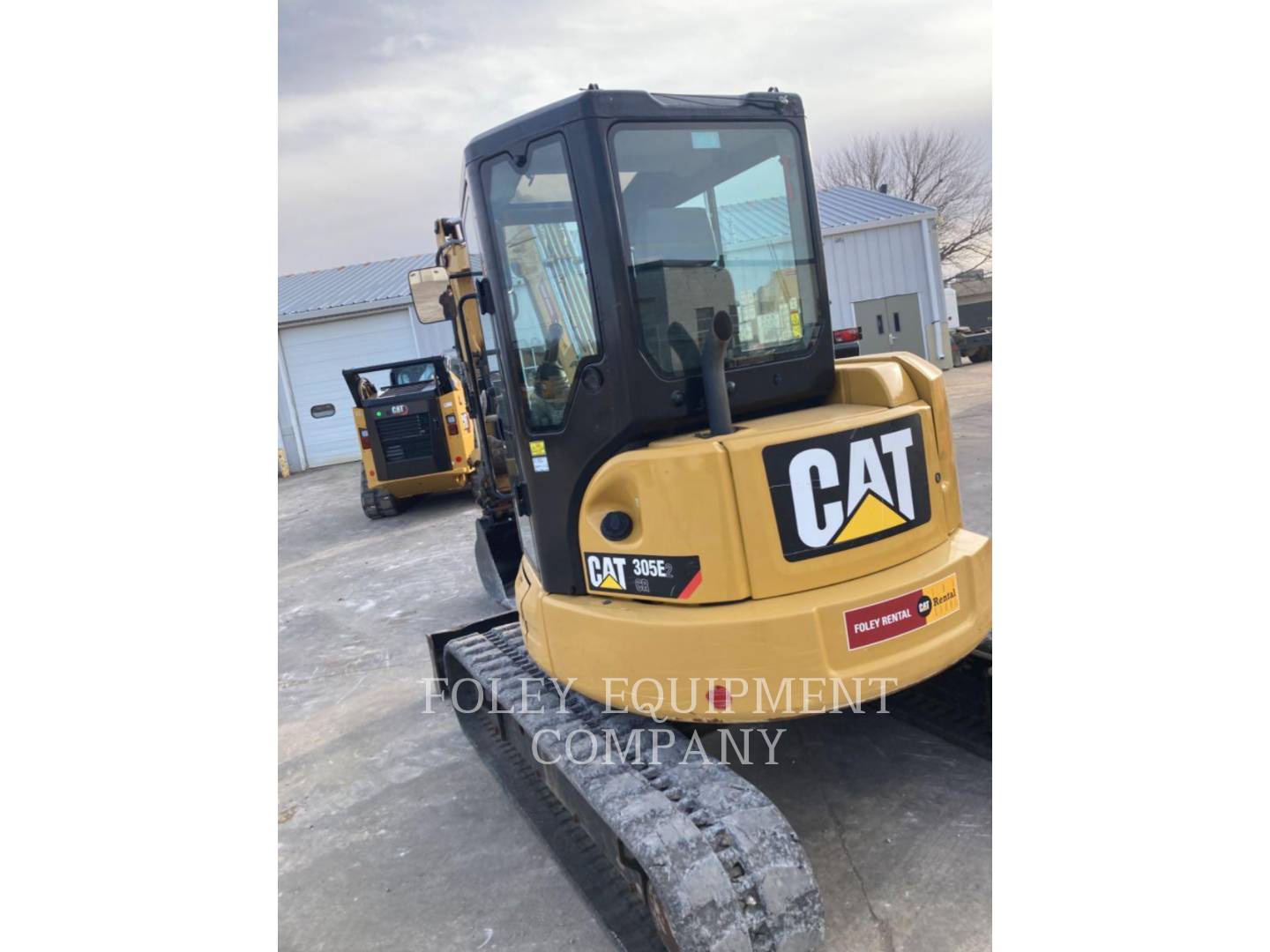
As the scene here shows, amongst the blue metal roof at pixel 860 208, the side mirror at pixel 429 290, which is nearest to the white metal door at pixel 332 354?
the blue metal roof at pixel 860 208

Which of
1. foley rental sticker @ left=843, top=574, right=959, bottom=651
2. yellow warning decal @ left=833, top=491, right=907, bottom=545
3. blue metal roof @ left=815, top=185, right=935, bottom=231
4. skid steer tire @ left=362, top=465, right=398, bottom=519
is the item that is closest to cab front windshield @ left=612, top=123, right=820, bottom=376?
yellow warning decal @ left=833, top=491, right=907, bottom=545

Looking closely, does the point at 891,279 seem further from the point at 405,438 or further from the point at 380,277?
the point at 405,438

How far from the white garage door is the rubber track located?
57.0 ft

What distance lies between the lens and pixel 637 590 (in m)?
2.97

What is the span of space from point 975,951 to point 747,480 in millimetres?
1569

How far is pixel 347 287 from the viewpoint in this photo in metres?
21.3

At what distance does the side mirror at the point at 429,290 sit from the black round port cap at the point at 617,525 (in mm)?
3151

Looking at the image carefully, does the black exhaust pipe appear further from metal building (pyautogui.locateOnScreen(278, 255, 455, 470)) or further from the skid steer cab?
metal building (pyautogui.locateOnScreen(278, 255, 455, 470))

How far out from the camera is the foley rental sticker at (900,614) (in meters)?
2.82

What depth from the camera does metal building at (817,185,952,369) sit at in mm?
20297

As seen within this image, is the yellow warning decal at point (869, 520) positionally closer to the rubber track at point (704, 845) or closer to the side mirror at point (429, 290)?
the rubber track at point (704, 845)

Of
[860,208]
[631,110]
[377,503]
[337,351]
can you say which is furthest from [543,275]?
[860,208]

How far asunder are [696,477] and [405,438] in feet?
30.0

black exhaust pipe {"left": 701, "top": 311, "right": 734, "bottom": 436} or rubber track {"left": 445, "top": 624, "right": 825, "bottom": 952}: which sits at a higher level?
black exhaust pipe {"left": 701, "top": 311, "right": 734, "bottom": 436}
